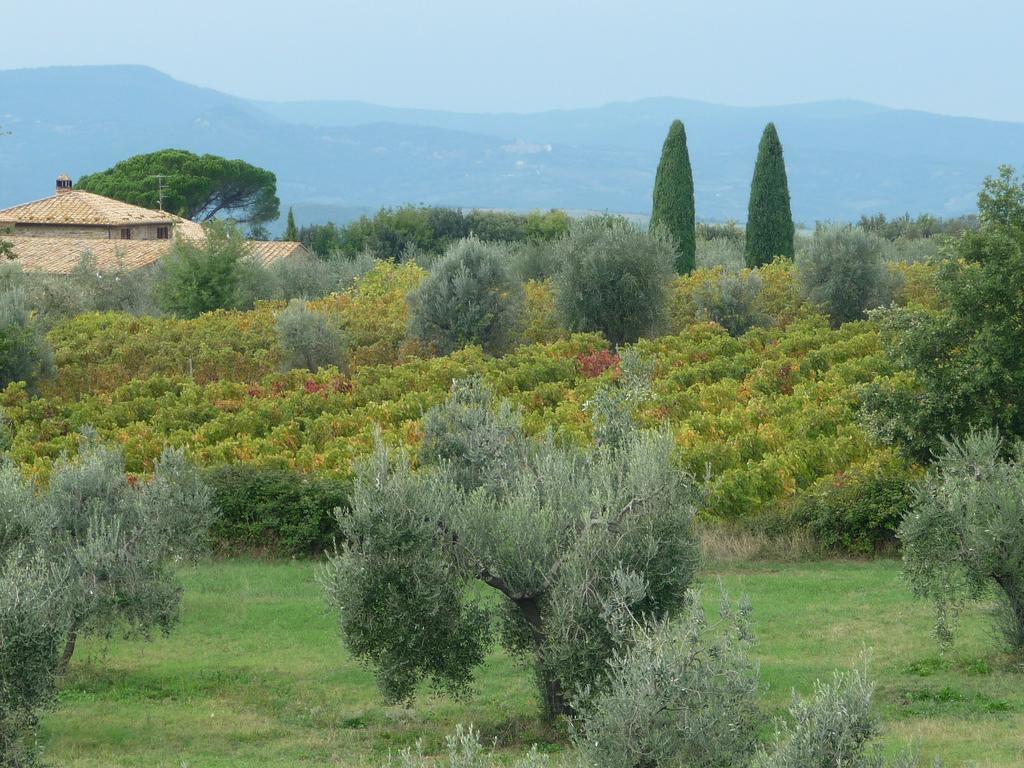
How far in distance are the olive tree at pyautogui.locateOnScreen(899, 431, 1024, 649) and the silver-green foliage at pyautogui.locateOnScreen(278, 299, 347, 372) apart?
64.9 feet

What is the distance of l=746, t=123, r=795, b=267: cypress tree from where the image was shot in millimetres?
46625

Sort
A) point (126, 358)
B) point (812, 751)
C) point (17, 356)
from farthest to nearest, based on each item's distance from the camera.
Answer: point (126, 358) < point (17, 356) < point (812, 751)

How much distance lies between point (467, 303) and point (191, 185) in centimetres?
5802

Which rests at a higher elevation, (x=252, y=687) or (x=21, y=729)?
(x=21, y=729)

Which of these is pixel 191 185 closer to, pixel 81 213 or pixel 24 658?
pixel 81 213

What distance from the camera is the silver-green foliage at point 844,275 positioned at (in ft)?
116

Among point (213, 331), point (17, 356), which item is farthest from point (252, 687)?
point (213, 331)

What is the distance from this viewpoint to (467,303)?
3316 centimetres

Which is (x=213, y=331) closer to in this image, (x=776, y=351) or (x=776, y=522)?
(x=776, y=351)

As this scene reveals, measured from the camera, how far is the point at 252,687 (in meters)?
14.0

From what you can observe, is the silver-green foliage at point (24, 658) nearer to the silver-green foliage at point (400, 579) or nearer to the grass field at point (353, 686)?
the grass field at point (353, 686)

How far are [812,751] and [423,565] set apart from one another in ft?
17.0

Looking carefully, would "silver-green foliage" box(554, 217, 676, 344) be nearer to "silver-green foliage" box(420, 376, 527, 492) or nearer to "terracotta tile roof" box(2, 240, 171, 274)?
"silver-green foliage" box(420, 376, 527, 492)

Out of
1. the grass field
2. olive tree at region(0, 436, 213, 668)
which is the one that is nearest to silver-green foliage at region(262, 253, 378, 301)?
the grass field
